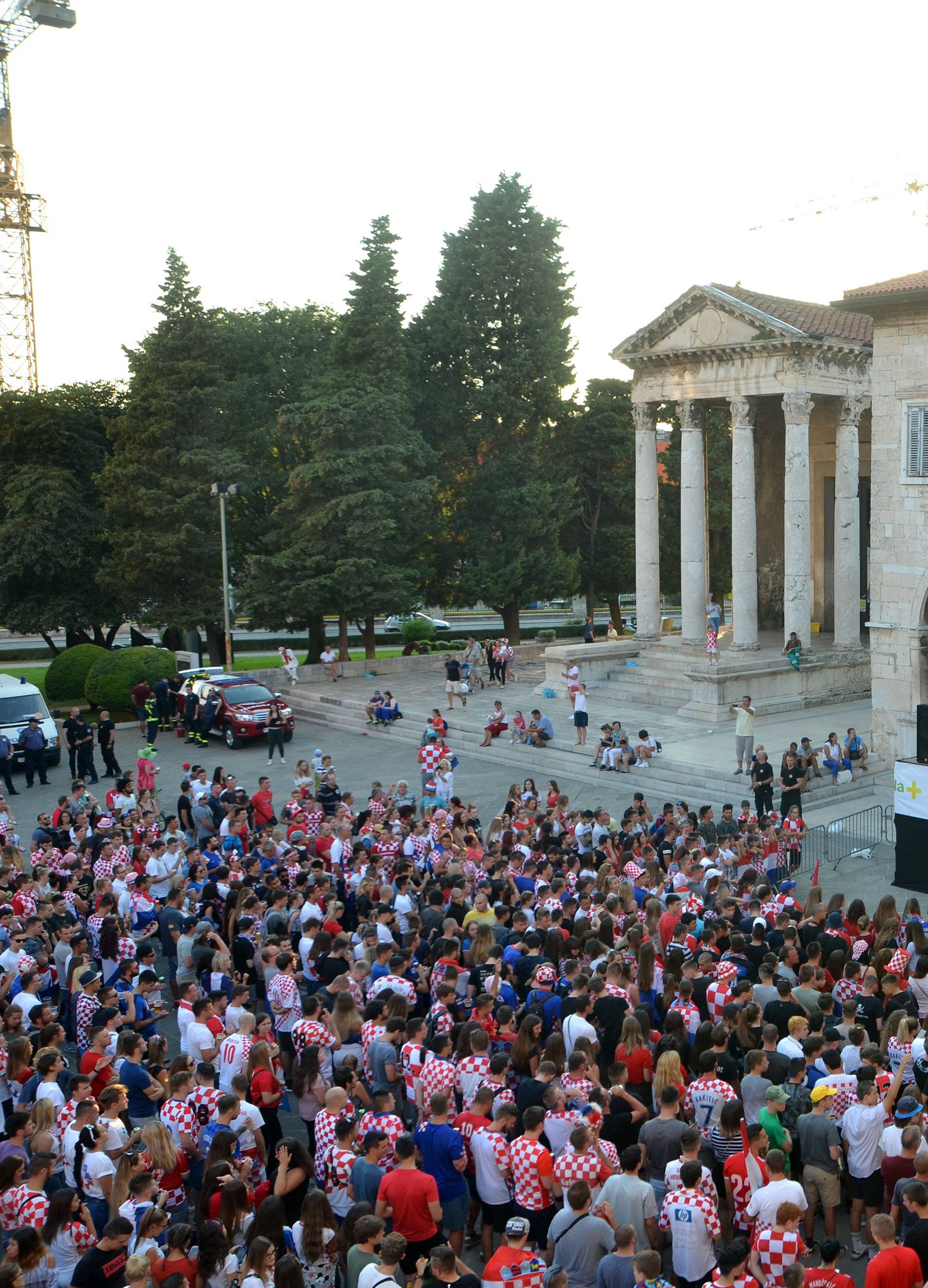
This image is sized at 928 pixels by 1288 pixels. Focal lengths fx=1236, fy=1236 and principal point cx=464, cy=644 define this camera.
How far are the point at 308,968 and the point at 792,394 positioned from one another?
2447 cm

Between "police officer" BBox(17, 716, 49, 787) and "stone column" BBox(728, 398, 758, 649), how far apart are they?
58.3 ft

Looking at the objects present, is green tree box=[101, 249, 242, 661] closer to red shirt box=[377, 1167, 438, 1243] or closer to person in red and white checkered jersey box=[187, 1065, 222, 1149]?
person in red and white checkered jersey box=[187, 1065, 222, 1149]

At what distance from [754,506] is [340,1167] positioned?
28623mm

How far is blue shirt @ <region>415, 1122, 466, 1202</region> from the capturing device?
317 inches

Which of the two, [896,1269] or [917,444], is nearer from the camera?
[896,1269]

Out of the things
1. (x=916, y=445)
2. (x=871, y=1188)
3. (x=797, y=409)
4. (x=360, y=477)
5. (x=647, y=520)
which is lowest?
(x=871, y=1188)

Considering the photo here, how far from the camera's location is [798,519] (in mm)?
32500

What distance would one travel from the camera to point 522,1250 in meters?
6.89

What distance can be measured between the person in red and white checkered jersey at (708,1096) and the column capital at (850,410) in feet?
90.8

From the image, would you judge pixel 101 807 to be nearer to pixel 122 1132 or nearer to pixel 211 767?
pixel 211 767

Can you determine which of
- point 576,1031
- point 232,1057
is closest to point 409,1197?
point 232,1057

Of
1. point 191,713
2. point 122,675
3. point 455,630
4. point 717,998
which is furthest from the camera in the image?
point 455,630

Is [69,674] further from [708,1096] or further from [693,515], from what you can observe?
[708,1096]

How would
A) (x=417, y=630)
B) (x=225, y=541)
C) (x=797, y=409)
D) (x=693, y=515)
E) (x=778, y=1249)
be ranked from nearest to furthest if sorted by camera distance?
(x=778, y=1249) < (x=797, y=409) < (x=693, y=515) < (x=225, y=541) < (x=417, y=630)
